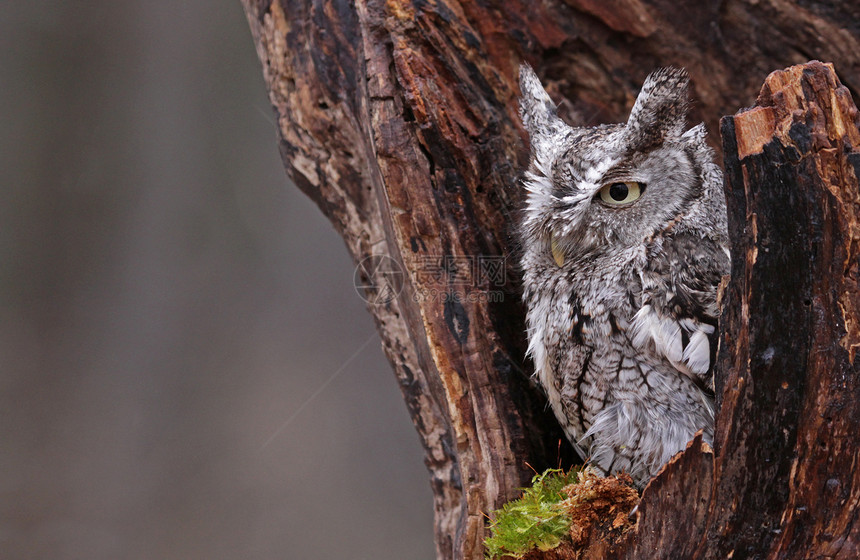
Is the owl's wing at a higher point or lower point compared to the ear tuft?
lower

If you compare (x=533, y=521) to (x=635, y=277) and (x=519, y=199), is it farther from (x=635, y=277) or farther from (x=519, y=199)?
(x=519, y=199)

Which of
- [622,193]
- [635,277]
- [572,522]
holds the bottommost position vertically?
[572,522]

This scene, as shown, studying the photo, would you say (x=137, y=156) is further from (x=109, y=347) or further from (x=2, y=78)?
(x=109, y=347)

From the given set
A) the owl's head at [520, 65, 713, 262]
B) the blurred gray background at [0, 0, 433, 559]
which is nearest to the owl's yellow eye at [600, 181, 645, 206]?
the owl's head at [520, 65, 713, 262]

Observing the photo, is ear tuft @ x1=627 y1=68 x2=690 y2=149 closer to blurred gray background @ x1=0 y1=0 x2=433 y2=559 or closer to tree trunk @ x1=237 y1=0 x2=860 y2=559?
tree trunk @ x1=237 y1=0 x2=860 y2=559

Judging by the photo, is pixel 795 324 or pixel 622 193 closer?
pixel 795 324

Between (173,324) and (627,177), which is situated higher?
(173,324)

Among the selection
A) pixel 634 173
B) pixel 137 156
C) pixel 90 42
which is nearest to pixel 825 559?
pixel 634 173

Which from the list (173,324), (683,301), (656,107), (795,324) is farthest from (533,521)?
(173,324)
